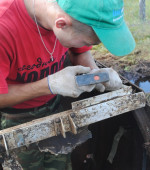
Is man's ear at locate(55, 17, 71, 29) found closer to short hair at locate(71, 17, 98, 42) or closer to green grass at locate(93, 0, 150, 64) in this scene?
short hair at locate(71, 17, 98, 42)

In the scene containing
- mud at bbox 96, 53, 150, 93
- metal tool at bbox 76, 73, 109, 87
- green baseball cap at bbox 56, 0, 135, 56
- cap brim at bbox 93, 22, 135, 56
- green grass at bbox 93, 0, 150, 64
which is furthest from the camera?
green grass at bbox 93, 0, 150, 64

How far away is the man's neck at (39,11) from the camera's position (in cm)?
125

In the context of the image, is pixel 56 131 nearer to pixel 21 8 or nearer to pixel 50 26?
pixel 50 26

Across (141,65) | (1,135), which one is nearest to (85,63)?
(1,135)

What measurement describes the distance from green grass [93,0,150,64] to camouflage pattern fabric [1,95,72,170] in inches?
62.2

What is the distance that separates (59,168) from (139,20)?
12.8ft

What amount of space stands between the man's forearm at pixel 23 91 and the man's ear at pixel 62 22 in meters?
0.38

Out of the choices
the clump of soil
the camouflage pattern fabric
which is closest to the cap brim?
the camouflage pattern fabric

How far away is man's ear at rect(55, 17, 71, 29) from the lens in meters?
1.13

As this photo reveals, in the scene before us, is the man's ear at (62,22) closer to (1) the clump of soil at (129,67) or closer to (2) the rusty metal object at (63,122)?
(2) the rusty metal object at (63,122)

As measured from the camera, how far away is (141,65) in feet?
9.23

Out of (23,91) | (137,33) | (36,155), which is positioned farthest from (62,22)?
(137,33)

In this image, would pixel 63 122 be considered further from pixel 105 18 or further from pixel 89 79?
pixel 105 18

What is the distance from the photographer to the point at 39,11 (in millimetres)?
1282
